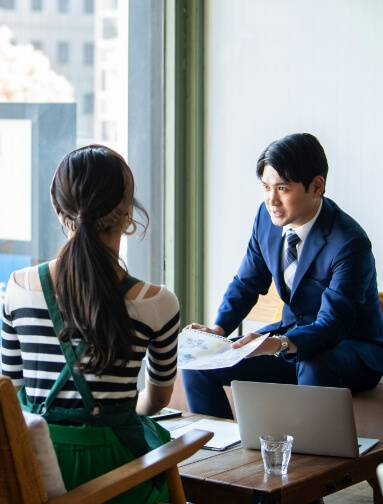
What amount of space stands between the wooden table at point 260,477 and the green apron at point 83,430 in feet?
0.75

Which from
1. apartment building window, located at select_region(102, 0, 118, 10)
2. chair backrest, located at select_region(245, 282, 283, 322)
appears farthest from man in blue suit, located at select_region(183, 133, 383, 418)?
apartment building window, located at select_region(102, 0, 118, 10)

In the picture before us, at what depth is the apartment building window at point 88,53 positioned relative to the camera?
3.85 m

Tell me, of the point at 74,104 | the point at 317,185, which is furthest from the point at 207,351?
the point at 74,104

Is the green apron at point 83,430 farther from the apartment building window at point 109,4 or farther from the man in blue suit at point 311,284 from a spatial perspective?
the apartment building window at point 109,4

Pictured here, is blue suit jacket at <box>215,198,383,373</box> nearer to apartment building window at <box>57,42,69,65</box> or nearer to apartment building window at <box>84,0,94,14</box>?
apartment building window at <box>57,42,69,65</box>

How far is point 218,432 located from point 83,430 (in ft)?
2.45

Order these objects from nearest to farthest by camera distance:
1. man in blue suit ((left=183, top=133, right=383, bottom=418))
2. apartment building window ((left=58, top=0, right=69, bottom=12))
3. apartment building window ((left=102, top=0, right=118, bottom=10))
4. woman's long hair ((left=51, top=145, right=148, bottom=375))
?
woman's long hair ((left=51, top=145, right=148, bottom=375)), man in blue suit ((left=183, top=133, right=383, bottom=418)), apartment building window ((left=58, top=0, right=69, bottom=12)), apartment building window ((left=102, top=0, right=118, bottom=10))

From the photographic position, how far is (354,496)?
2918mm

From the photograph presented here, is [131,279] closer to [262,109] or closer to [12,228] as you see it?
[12,228]

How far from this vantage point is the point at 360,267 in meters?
2.66

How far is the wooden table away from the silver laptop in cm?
3

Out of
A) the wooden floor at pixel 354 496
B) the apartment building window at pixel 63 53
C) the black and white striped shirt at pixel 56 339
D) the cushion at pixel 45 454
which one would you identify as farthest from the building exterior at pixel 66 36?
the cushion at pixel 45 454

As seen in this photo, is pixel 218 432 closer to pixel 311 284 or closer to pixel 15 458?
pixel 311 284

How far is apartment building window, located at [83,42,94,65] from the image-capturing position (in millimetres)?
3846
